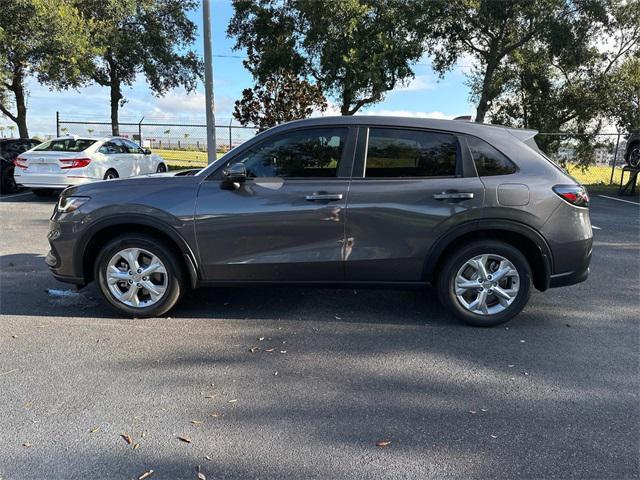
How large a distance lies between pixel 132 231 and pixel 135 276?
0.39m

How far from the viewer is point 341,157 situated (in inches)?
165

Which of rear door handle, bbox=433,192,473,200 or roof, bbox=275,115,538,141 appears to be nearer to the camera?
rear door handle, bbox=433,192,473,200

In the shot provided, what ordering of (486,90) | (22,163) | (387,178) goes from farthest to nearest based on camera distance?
(486,90) → (22,163) → (387,178)

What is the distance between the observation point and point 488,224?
406 centimetres

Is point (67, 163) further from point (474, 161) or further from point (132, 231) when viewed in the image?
point (474, 161)

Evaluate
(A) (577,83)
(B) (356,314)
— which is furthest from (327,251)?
(A) (577,83)

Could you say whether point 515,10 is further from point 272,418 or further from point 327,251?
point 272,418

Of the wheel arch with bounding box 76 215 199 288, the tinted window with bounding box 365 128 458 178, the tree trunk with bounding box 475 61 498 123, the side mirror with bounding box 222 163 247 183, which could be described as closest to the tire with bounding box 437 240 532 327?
the tinted window with bounding box 365 128 458 178

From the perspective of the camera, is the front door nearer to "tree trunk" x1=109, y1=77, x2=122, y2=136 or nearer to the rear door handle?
the rear door handle

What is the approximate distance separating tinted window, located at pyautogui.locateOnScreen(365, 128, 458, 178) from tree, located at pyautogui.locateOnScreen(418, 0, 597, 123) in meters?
13.9

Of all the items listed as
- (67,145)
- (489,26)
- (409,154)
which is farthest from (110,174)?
(489,26)

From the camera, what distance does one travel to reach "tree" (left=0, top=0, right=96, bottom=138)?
1426cm

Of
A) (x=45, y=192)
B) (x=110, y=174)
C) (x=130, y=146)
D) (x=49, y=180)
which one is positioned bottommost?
(x=45, y=192)

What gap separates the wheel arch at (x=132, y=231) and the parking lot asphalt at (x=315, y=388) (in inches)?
18.5
